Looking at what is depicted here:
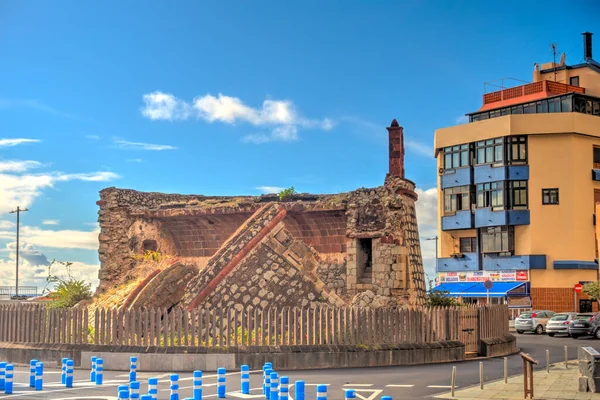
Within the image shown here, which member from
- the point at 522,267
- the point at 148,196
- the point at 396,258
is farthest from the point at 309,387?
the point at 522,267

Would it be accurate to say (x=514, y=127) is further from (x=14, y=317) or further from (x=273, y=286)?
(x=14, y=317)

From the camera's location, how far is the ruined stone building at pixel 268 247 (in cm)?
2327

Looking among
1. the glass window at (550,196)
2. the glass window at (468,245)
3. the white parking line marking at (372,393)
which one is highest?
the glass window at (550,196)

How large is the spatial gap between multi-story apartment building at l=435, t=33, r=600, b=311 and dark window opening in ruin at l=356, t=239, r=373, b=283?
31.5 m

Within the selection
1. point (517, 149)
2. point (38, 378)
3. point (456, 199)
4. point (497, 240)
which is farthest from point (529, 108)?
point (38, 378)

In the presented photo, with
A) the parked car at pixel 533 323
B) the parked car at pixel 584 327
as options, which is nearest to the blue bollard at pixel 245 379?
the parked car at pixel 584 327

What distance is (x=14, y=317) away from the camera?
22594 millimetres

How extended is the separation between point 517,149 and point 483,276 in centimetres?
924

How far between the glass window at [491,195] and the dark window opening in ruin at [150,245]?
32.5 m

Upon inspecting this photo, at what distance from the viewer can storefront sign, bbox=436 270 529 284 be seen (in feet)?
182

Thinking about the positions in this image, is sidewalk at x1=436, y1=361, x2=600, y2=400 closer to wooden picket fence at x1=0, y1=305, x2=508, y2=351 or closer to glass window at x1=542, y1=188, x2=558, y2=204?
wooden picket fence at x1=0, y1=305, x2=508, y2=351

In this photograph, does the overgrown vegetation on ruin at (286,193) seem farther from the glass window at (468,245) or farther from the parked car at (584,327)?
the glass window at (468,245)

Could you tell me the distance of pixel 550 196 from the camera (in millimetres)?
55125

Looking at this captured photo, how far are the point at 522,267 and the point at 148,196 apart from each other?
1256 inches
